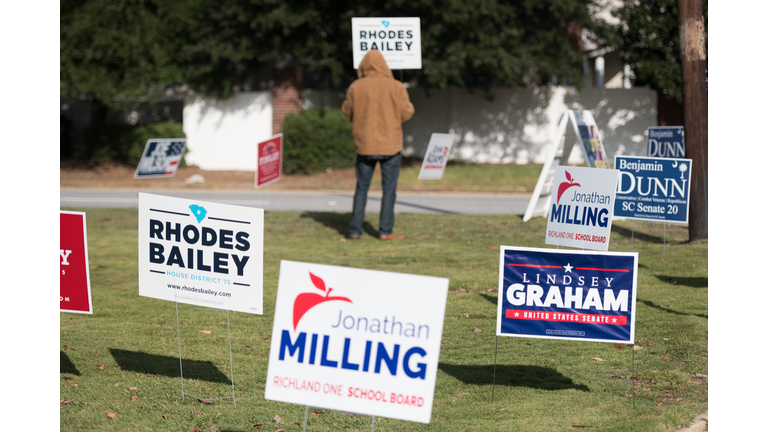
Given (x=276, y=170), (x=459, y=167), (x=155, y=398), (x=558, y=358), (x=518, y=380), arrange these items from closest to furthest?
(x=155, y=398) < (x=518, y=380) < (x=558, y=358) < (x=276, y=170) < (x=459, y=167)

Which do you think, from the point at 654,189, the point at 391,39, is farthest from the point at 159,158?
the point at 654,189

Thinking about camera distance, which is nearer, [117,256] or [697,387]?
[697,387]

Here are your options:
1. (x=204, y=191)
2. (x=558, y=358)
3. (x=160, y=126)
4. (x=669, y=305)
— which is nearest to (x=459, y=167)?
(x=204, y=191)

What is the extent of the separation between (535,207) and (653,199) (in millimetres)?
3423

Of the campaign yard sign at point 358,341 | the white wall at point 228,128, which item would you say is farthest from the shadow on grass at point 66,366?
the white wall at point 228,128

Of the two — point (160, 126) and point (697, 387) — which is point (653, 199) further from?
point (160, 126)

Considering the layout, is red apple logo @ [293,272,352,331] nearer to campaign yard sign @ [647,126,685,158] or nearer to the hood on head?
the hood on head

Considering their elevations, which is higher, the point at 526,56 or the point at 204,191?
the point at 526,56

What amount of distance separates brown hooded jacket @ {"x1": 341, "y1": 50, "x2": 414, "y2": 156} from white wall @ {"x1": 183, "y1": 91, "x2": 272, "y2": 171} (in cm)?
1338

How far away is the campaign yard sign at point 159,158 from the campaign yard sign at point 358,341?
9.82 meters

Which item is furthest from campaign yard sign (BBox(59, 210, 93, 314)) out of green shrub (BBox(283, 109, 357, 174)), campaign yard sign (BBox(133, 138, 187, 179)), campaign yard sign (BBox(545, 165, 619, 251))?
green shrub (BBox(283, 109, 357, 174))

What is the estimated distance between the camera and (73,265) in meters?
4.69

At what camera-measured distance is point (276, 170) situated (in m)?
11.8

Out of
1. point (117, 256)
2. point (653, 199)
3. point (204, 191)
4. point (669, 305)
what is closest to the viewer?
point (669, 305)
